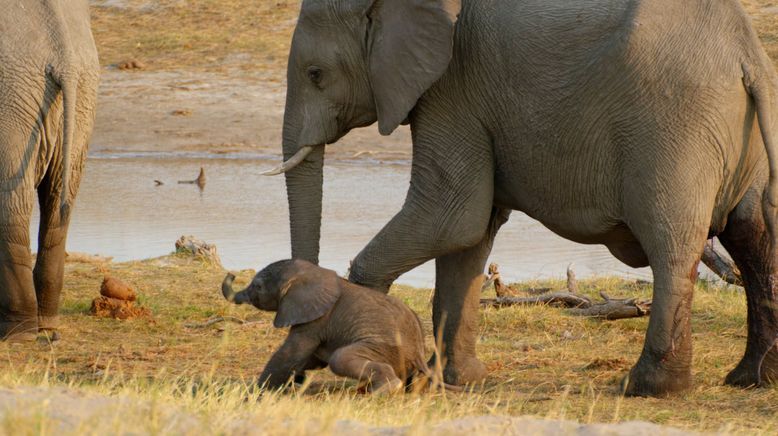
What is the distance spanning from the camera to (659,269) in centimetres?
604

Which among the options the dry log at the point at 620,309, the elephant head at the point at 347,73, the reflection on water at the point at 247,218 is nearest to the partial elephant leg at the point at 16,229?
the elephant head at the point at 347,73

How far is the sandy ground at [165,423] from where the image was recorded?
3818mm

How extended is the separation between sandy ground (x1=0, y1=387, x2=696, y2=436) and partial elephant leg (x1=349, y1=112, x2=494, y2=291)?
2043 mm

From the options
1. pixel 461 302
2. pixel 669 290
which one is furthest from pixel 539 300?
pixel 669 290

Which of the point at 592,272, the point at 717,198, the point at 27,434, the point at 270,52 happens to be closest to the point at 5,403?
the point at 27,434

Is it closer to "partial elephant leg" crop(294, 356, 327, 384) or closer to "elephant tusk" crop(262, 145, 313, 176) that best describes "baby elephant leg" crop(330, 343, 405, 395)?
"partial elephant leg" crop(294, 356, 327, 384)

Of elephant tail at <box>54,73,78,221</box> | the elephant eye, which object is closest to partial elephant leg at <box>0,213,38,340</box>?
elephant tail at <box>54,73,78,221</box>

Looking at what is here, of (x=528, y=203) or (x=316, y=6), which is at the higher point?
(x=316, y=6)

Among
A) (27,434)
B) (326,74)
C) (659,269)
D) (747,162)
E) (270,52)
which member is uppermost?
(270,52)

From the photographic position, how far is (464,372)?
683 centimetres

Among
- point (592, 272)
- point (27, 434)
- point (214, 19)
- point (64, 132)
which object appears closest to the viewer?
point (27, 434)

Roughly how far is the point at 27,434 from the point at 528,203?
3.38m

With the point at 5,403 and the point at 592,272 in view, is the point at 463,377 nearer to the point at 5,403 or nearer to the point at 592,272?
the point at 5,403

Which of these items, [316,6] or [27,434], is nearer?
[27,434]
